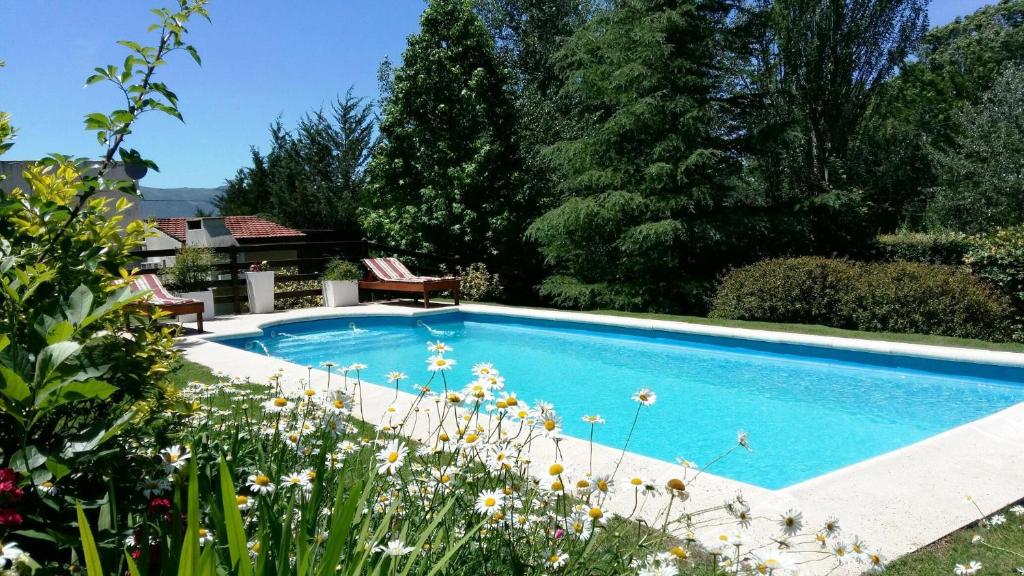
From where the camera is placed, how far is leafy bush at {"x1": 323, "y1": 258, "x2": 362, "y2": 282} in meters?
13.1

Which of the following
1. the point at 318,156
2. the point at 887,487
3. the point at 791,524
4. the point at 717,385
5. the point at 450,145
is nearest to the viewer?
the point at 791,524

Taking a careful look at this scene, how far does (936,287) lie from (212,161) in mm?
23913

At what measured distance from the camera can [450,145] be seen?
637 inches

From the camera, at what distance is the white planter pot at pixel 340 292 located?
12977mm

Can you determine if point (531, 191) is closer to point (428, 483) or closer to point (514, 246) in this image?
point (514, 246)

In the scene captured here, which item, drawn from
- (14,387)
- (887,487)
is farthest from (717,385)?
(14,387)

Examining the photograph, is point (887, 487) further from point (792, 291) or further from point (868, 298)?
point (792, 291)

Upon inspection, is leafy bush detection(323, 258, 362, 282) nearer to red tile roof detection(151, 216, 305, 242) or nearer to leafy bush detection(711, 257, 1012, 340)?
red tile roof detection(151, 216, 305, 242)

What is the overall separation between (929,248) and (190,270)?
13.2m

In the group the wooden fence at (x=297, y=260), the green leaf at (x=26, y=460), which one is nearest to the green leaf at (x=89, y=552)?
the green leaf at (x=26, y=460)

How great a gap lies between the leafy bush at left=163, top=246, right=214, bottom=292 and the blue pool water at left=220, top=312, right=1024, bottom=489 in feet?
5.77

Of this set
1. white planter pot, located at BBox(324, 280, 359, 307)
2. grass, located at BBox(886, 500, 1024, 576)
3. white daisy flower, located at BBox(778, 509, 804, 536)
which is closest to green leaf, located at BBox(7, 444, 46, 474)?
white daisy flower, located at BBox(778, 509, 804, 536)

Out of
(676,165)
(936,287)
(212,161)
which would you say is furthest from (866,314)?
(212,161)

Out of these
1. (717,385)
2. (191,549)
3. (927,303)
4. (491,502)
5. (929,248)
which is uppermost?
(929,248)
